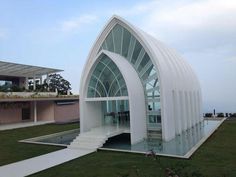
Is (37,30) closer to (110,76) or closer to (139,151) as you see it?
(110,76)

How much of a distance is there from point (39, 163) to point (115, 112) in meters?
9.03

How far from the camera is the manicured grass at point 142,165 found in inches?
329

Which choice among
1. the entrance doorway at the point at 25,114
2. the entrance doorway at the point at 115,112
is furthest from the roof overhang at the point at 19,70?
the entrance doorway at the point at 115,112

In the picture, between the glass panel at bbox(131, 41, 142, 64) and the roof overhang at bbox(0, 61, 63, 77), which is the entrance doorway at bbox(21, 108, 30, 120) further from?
the glass panel at bbox(131, 41, 142, 64)

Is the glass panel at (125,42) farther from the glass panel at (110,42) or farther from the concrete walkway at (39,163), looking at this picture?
the concrete walkway at (39,163)

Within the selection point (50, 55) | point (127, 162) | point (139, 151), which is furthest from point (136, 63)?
point (50, 55)

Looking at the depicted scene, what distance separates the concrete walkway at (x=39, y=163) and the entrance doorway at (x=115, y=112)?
6.27 metres

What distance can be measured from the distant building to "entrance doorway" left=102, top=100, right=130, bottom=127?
11.8 m

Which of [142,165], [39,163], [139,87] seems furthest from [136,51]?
[39,163]

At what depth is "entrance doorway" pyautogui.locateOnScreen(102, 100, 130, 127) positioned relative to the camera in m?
18.6

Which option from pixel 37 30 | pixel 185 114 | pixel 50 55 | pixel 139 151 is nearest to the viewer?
pixel 139 151

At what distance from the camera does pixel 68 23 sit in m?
20.1

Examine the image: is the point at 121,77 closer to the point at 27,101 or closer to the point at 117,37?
the point at 117,37

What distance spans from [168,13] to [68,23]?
8127 millimetres
